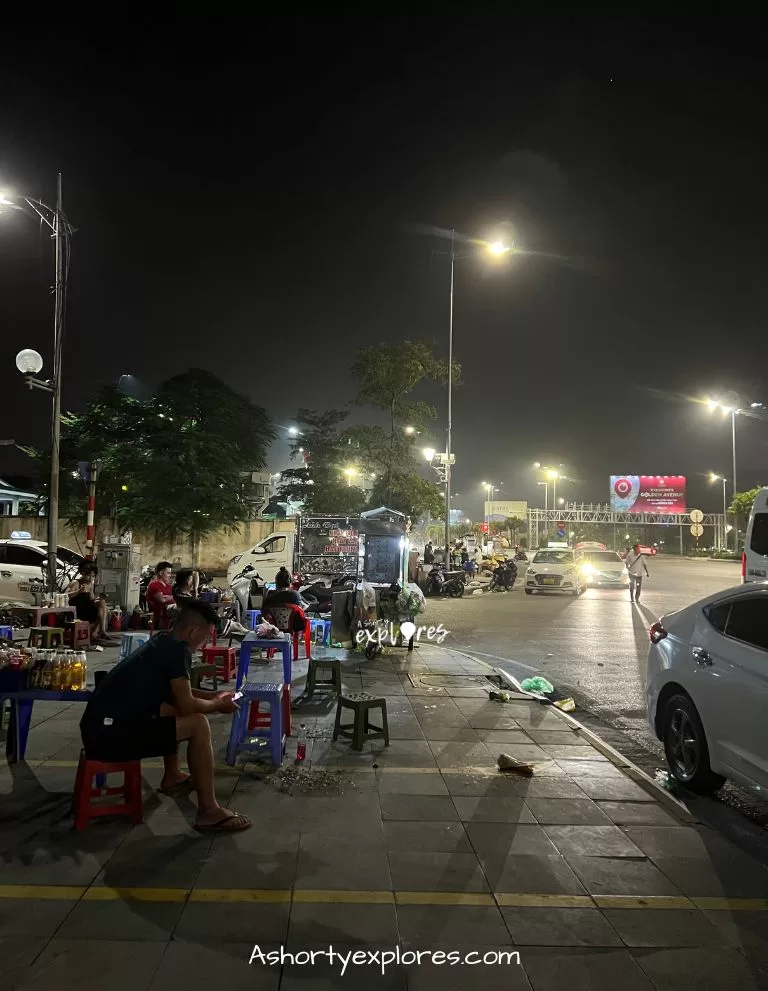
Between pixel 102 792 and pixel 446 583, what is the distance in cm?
1809

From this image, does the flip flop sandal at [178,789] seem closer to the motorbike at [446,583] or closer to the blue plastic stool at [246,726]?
the blue plastic stool at [246,726]

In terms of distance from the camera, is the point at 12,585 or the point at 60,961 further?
the point at 12,585

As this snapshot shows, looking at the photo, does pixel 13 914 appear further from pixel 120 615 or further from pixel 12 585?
pixel 12 585

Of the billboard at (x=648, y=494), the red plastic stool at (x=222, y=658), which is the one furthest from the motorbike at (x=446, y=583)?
the billboard at (x=648, y=494)

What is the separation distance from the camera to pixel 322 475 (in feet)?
104

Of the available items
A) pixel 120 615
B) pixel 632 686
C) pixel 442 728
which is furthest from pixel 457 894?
pixel 120 615

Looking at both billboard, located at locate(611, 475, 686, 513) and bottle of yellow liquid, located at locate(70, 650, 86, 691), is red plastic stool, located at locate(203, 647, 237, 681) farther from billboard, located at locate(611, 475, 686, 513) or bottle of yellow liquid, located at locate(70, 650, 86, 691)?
billboard, located at locate(611, 475, 686, 513)

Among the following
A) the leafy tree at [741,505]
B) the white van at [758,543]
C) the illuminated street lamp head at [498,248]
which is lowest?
the white van at [758,543]

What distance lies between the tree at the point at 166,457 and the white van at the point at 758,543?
60.3 ft

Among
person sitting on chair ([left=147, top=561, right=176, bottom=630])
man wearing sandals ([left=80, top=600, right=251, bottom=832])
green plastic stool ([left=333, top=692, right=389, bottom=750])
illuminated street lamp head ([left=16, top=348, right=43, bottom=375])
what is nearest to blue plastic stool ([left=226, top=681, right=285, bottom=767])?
green plastic stool ([left=333, top=692, right=389, bottom=750])

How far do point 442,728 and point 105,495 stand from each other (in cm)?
2231

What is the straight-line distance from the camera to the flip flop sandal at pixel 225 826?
388 cm

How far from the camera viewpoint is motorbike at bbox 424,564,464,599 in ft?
70.9

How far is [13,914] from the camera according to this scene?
2957 millimetres
